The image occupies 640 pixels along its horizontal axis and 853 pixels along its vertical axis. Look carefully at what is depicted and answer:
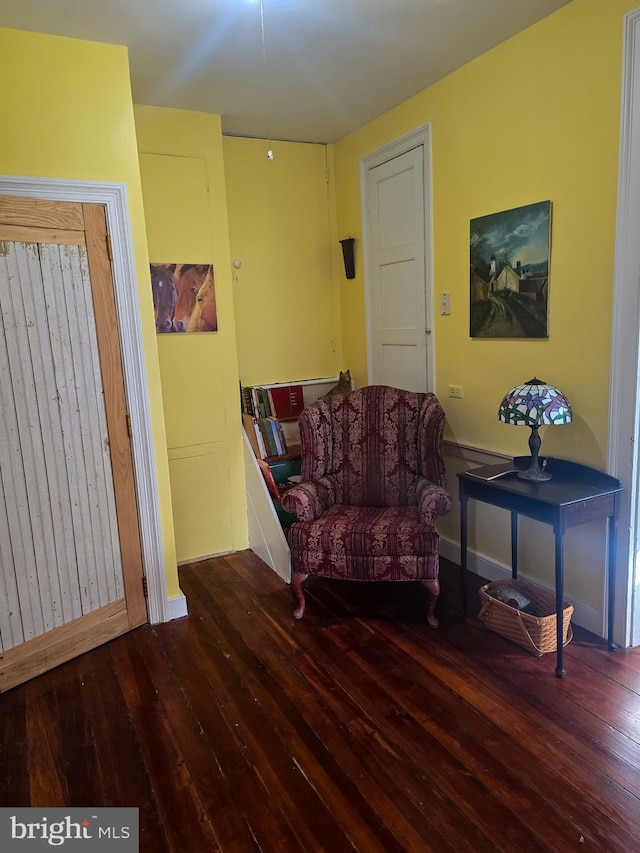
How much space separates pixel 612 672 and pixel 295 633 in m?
1.35

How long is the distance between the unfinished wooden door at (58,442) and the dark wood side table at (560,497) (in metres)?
1.66

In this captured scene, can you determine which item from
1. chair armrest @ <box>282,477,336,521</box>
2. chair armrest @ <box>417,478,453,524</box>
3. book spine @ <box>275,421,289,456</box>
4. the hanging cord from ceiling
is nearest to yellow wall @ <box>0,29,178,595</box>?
the hanging cord from ceiling

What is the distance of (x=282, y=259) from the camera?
3.94 m

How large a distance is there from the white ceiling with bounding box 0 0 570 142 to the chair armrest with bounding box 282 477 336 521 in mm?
2055

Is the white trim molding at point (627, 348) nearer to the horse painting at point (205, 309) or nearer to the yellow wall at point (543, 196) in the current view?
the yellow wall at point (543, 196)

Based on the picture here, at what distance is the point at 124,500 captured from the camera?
2.73 metres

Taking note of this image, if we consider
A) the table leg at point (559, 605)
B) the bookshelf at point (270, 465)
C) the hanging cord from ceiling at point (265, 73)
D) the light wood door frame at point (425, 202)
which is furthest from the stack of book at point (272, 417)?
the table leg at point (559, 605)

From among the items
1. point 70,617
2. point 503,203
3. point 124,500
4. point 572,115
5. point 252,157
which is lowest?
point 70,617

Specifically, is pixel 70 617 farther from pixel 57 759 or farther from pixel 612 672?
pixel 612 672

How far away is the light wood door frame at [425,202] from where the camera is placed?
322 centimetres

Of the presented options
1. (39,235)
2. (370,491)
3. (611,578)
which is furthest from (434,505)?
(39,235)

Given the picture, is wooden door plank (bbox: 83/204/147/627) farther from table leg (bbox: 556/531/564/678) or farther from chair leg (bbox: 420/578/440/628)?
table leg (bbox: 556/531/564/678)

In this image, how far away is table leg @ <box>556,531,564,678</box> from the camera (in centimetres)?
226

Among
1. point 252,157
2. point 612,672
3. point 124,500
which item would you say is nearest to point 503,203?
point 252,157
